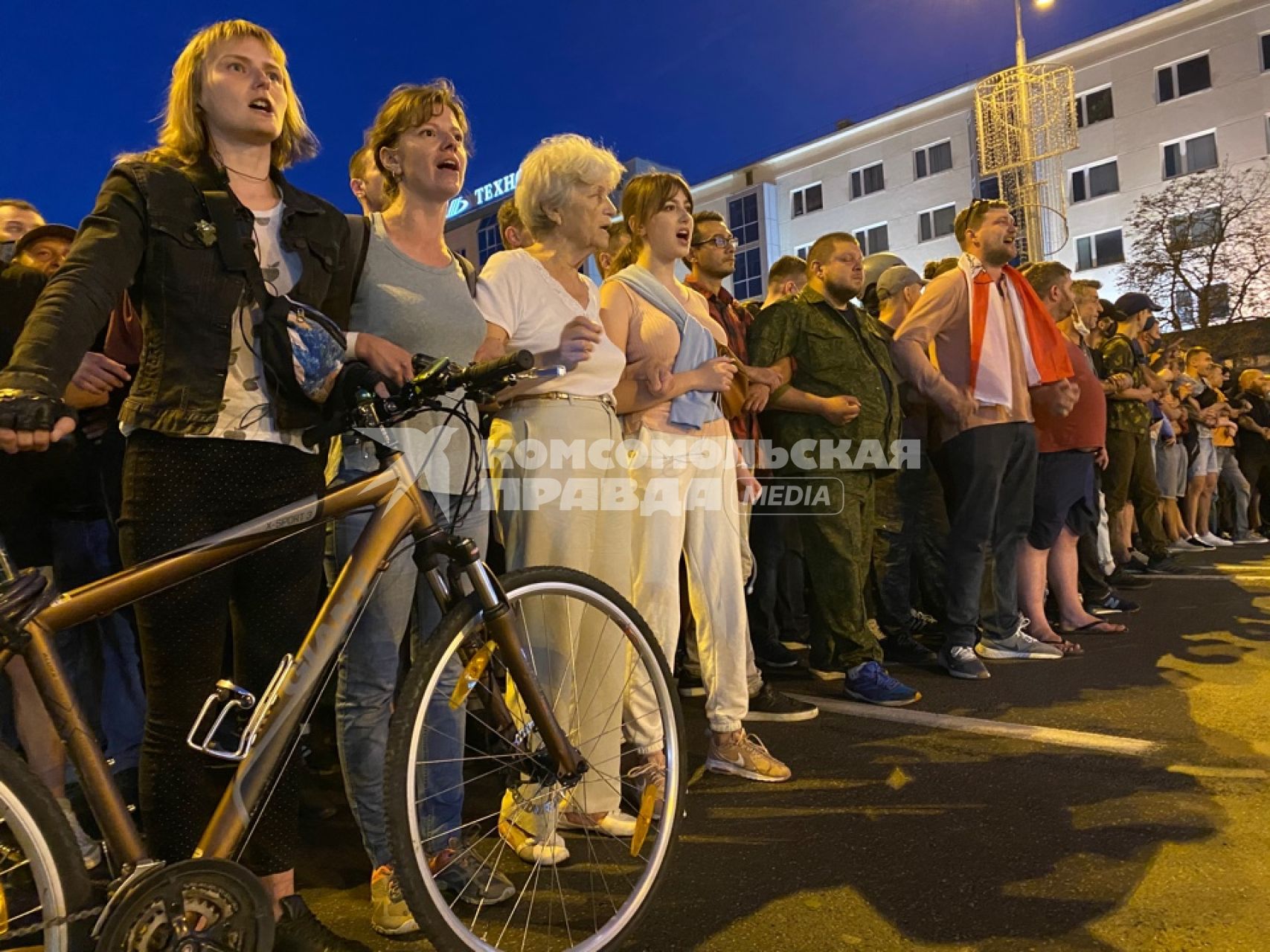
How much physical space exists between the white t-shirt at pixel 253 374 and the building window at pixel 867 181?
4145 centimetres

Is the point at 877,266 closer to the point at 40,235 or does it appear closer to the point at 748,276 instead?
the point at 40,235

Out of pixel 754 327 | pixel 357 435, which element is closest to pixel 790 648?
pixel 754 327

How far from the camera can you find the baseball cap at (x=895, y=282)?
679cm

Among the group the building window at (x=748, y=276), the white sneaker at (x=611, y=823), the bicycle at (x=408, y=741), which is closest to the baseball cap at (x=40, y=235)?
the bicycle at (x=408, y=741)

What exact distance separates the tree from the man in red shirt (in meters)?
22.2

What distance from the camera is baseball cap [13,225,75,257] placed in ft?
11.6

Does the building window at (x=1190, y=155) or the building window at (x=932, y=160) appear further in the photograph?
the building window at (x=932, y=160)

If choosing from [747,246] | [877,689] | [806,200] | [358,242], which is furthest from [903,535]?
[747,246]

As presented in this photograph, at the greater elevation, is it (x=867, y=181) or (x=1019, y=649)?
(x=867, y=181)

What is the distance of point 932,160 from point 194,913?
41541 mm

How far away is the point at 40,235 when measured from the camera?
3.56 m

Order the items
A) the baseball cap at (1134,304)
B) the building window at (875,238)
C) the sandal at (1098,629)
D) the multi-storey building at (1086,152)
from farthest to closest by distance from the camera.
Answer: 1. the building window at (875,238)
2. the multi-storey building at (1086,152)
3. the baseball cap at (1134,304)
4. the sandal at (1098,629)

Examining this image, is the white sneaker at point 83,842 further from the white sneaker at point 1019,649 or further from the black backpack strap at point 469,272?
the white sneaker at point 1019,649

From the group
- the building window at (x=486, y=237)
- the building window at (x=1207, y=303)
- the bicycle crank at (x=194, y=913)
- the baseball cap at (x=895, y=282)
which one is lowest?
the bicycle crank at (x=194, y=913)
